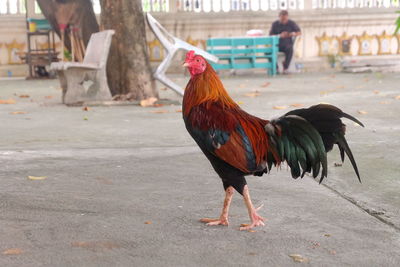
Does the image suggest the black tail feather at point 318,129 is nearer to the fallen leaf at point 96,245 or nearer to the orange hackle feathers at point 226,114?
the orange hackle feathers at point 226,114

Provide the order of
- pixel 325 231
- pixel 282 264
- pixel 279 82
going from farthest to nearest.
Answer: pixel 279 82 → pixel 325 231 → pixel 282 264

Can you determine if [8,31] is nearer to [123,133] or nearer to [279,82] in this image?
[279,82]

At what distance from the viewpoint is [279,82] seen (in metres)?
14.7

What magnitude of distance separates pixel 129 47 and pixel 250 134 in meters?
6.94

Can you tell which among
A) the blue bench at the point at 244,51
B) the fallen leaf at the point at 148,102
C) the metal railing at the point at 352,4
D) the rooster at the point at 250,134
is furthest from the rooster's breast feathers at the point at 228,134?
the metal railing at the point at 352,4

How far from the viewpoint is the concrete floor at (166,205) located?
9.98 feet

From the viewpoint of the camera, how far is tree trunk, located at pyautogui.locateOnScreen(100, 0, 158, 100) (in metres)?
10.0

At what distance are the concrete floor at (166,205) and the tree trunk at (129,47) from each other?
9.47ft

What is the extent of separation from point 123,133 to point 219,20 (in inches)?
526

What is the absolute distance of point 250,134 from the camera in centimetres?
332

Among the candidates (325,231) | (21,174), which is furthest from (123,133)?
(325,231)

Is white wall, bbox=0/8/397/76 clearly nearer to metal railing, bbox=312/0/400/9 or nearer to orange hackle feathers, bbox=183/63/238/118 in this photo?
metal railing, bbox=312/0/400/9

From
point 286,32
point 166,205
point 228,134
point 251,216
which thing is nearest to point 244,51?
point 286,32

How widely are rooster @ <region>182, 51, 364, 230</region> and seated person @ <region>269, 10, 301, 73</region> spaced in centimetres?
1431
